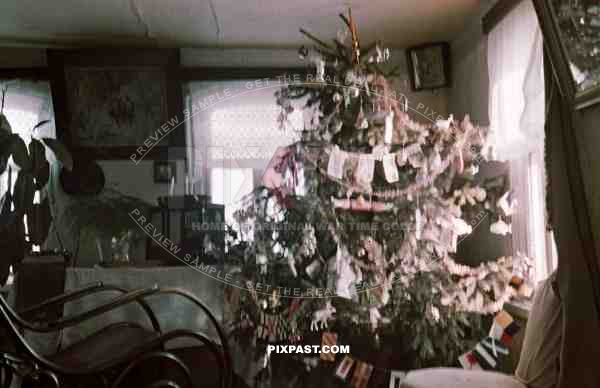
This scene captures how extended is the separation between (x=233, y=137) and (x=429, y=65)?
39.9 inches

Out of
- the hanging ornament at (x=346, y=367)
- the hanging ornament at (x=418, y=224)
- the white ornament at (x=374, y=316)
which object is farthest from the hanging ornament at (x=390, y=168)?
the hanging ornament at (x=346, y=367)

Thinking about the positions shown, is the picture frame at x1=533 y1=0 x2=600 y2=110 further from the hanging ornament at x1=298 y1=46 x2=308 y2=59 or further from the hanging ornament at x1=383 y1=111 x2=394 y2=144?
the hanging ornament at x1=298 y1=46 x2=308 y2=59

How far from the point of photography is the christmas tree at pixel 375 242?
1897 mm

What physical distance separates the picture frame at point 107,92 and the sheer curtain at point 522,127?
1492mm

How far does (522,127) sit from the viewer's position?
6.08 ft

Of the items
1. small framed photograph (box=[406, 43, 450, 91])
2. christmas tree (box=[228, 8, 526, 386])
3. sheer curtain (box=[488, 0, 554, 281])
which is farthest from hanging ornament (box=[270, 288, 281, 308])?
small framed photograph (box=[406, 43, 450, 91])

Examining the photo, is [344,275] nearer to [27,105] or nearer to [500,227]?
[500,227]

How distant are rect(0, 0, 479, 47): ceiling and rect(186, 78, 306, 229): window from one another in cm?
27

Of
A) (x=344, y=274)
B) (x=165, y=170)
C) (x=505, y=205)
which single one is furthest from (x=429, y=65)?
(x=165, y=170)

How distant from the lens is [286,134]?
221 centimetres

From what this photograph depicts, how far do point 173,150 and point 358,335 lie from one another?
47.1 inches

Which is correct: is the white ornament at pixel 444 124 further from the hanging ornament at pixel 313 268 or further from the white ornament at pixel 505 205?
the hanging ornament at pixel 313 268

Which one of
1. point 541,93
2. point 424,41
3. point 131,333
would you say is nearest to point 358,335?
point 131,333

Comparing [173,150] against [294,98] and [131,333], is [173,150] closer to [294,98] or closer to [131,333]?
[294,98]
